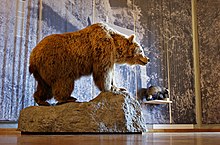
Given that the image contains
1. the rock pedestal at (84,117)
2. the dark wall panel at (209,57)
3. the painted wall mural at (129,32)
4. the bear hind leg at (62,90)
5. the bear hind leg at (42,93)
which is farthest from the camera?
the dark wall panel at (209,57)

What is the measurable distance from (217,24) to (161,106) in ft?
5.84

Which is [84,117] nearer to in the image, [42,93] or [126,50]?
[42,93]

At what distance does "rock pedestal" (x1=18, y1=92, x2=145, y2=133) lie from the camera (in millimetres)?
1972

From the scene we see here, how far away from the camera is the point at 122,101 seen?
6.82 feet

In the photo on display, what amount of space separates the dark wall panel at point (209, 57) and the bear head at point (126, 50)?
299cm

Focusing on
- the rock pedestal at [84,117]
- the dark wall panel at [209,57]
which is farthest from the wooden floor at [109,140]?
the dark wall panel at [209,57]

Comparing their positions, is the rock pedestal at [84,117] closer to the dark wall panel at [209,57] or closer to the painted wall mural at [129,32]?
the painted wall mural at [129,32]

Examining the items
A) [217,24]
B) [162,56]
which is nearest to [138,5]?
[162,56]

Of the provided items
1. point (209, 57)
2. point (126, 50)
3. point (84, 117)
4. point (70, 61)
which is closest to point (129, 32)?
point (209, 57)

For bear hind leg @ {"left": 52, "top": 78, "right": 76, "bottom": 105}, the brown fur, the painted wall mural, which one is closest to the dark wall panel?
the painted wall mural

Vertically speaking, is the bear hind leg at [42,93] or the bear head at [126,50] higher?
the bear head at [126,50]

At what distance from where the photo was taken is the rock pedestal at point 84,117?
197cm

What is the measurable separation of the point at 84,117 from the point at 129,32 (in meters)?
2.89

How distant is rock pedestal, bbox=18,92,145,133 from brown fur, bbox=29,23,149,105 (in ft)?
0.52
